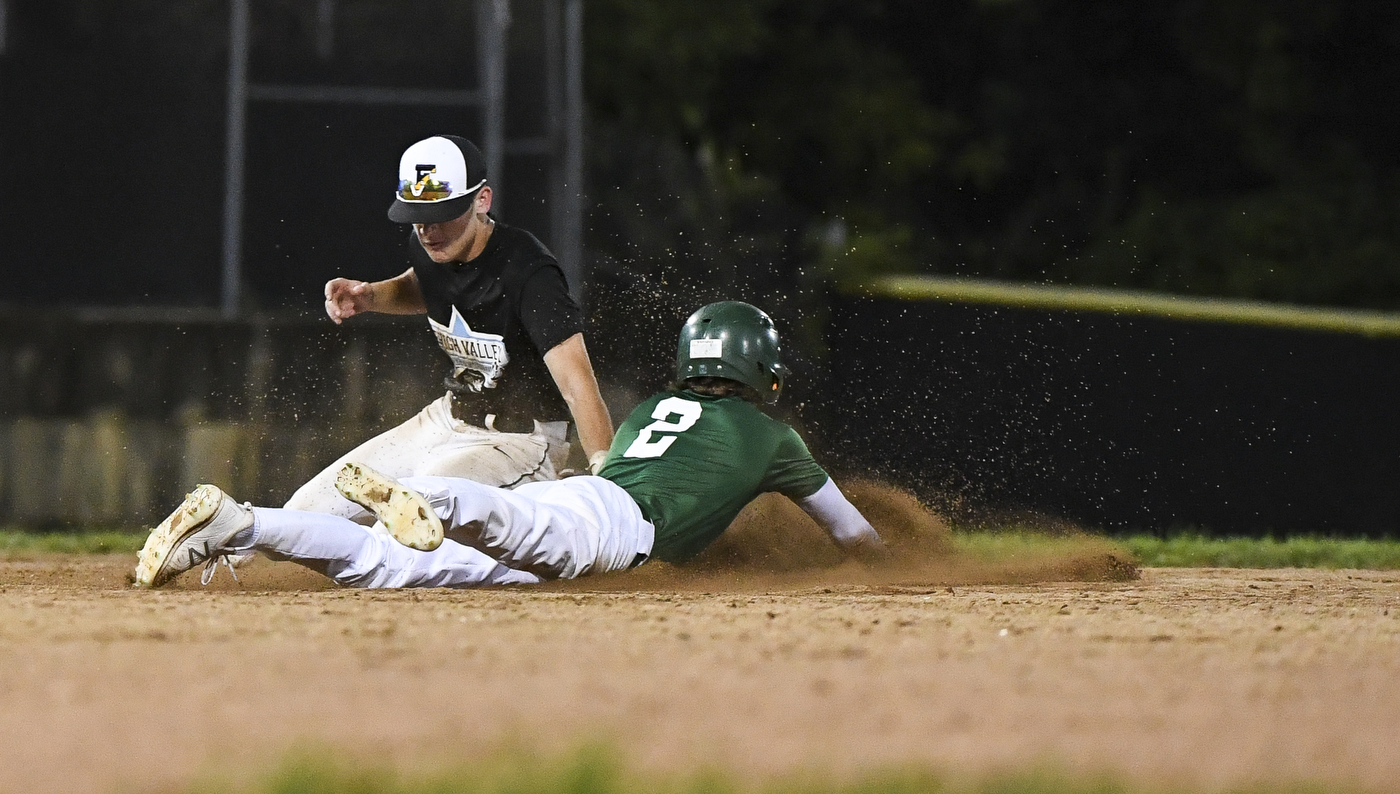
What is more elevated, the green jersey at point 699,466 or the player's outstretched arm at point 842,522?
the green jersey at point 699,466

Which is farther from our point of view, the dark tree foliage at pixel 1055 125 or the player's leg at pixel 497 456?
the dark tree foliage at pixel 1055 125

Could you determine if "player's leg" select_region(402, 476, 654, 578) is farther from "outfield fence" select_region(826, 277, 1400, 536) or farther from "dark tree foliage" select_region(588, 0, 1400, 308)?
"dark tree foliage" select_region(588, 0, 1400, 308)

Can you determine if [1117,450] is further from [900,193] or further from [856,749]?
[900,193]

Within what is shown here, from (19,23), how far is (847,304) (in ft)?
22.2

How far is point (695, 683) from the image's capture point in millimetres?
4145

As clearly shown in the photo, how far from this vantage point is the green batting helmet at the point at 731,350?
6.75 meters

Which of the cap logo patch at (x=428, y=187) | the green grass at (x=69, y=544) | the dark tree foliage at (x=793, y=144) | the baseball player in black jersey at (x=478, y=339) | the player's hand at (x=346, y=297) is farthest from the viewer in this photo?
the dark tree foliage at (x=793, y=144)

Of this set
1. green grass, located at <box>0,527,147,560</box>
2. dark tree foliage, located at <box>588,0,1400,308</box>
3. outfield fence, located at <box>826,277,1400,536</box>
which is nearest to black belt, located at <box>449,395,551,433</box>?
green grass, located at <box>0,527,147,560</box>

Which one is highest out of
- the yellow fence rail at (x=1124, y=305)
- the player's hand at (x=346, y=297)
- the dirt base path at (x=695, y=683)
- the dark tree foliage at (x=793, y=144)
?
the dark tree foliage at (x=793, y=144)

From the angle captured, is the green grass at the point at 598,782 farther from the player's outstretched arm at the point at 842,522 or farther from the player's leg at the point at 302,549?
the player's outstretched arm at the point at 842,522

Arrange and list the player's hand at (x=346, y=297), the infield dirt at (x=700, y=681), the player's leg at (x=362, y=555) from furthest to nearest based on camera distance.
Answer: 1. the player's hand at (x=346, y=297)
2. the player's leg at (x=362, y=555)
3. the infield dirt at (x=700, y=681)

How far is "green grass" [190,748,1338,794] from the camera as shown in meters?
3.03

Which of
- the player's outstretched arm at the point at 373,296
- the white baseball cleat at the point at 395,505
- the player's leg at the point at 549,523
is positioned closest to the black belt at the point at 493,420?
the player's outstretched arm at the point at 373,296

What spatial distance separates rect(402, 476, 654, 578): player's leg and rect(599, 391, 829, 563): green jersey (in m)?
0.14
